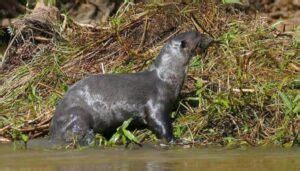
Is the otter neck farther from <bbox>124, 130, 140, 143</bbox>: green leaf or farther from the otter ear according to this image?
<bbox>124, 130, 140, 143</bbox>: green leaf

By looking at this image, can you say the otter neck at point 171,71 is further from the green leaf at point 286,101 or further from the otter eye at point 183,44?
the green leaf at point 286,101

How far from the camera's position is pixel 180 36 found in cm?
796

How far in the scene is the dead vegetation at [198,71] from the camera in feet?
23.7

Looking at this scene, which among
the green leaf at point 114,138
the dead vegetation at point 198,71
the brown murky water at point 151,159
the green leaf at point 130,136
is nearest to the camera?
the brown murky water at point 151,159

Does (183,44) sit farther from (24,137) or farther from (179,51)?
(24,137)

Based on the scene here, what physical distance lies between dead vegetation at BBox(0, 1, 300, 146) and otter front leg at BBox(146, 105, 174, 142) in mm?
132

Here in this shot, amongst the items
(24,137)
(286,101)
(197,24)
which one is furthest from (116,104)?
(197,24)

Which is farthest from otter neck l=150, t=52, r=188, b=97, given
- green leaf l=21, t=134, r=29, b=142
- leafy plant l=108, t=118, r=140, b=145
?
green leaf l=21, t=134, r=29, b=142

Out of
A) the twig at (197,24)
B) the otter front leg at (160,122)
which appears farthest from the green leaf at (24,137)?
the twig at (197,24)

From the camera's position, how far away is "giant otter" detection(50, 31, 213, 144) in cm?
730

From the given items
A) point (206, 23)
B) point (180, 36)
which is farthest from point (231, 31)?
point (180, 36)

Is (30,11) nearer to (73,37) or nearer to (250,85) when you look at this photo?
(73,37)

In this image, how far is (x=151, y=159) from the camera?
6.09 meters

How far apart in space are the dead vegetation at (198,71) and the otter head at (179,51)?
24 centimetres
